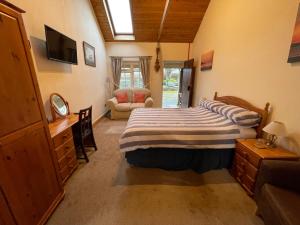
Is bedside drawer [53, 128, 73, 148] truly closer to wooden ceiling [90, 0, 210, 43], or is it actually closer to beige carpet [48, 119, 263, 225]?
beige carpet [48, 119, 263, 225]

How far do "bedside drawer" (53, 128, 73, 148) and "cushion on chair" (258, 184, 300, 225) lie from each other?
2205 mm

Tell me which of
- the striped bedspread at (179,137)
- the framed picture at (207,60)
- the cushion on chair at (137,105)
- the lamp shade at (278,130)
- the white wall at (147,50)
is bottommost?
the cushion on chair at (137,105)

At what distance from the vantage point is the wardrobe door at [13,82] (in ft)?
3.53

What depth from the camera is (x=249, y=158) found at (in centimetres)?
179

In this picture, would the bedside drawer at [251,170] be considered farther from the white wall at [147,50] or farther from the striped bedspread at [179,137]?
the white wall at [147,50]

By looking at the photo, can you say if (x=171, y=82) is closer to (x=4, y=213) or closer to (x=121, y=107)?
(x=121, y=107)

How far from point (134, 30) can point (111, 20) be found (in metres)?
0.76

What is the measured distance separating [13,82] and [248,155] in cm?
246

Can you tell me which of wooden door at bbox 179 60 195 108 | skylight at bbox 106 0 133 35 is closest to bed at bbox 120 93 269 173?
wooden door at bbox 179 60 195 108

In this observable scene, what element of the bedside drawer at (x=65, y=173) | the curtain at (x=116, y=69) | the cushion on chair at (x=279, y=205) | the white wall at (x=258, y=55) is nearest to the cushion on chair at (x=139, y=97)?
the curtain at (x=116, y=69)

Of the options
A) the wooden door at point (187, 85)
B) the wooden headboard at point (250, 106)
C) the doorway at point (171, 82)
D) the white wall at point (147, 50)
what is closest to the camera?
the wooden headboard at point (250, 106)

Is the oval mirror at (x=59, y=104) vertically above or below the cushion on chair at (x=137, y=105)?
above

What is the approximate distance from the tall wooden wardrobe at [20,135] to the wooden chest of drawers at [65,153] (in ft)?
1.06

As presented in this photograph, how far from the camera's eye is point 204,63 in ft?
13.8
